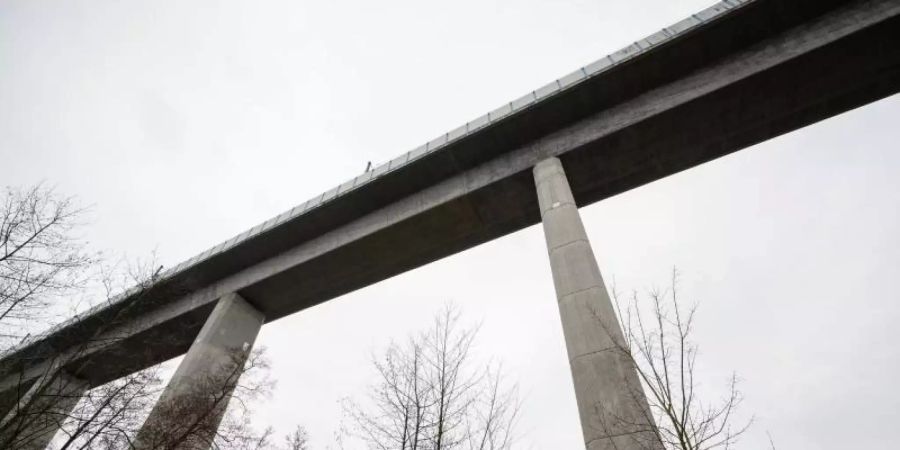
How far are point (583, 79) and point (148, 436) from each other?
640 inches

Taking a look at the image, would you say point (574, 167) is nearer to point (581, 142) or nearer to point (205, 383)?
point (581, 142)

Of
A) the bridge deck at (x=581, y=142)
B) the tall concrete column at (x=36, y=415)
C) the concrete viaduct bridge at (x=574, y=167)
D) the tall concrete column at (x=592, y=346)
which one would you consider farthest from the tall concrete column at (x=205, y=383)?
the tall concrete column at (x=592, y=346)

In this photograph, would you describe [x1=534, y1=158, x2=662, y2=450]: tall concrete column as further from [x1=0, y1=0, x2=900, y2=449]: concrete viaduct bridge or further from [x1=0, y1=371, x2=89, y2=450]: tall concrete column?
[x1=0, y1=371, x2=89, y2=450]: tall concrete column

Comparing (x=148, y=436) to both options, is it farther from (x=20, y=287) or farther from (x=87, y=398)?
(x=20, y=287)

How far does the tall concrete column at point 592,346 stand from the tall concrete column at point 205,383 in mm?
9505

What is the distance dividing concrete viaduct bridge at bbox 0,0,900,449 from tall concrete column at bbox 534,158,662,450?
0.03 meters

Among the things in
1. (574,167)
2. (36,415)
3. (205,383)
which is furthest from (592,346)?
(205,383)

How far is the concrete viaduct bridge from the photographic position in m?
10.4

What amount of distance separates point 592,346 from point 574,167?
6.84 meters

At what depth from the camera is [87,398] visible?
30.9ft

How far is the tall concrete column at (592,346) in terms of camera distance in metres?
7.00

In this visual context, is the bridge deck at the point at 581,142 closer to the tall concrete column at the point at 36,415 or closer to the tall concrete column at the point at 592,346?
the tall concrete column at the point at 36,415

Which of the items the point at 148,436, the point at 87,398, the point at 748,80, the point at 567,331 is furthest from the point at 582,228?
the point at 148,436

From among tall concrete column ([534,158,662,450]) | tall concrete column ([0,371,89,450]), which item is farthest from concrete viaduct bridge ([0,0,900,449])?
tall concrete column ([0,371,89,450])
